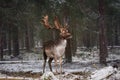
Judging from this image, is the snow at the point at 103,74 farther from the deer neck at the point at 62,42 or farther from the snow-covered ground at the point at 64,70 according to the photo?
the deer neck at the point at 62,42

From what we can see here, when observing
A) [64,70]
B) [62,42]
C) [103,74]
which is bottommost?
[64,70]

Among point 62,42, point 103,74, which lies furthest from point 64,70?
point 103,74

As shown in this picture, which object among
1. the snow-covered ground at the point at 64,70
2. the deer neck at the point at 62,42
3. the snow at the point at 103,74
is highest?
the deer neck at the point at 62,42

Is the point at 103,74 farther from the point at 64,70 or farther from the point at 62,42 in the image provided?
the point at 64,70

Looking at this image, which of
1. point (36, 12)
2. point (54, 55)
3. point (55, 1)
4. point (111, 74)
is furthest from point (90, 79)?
point (36, 12)

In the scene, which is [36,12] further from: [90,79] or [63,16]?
[90,79]

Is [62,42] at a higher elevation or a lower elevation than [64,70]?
higher

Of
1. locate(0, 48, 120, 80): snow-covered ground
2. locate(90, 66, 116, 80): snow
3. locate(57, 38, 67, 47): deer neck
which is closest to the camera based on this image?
locate(90, 66, 116, 80): snow

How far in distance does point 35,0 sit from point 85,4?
746cm

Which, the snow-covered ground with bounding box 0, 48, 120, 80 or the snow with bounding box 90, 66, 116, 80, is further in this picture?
the snow-covered ground with bounding box 0, 48, 120, 80

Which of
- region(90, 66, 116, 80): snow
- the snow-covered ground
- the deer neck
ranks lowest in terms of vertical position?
the snow-covered ground

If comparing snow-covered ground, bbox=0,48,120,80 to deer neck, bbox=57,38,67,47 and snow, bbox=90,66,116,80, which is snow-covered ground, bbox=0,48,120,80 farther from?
deer neck, bbox=57,38,67,47

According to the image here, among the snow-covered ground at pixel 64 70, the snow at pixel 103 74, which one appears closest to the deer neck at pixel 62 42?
the snow-covered ground at pixel 64 70

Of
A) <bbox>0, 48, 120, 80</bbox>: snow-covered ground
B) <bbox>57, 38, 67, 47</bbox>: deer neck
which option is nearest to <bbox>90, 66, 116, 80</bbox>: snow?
<bbox>0, 48, 120, 80</bbox>: snow-covered ground
